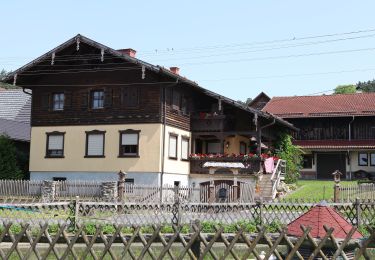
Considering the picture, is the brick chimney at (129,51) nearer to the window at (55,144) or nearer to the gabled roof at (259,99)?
the window at (55,144)

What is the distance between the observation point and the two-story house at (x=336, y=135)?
4747 centimetres

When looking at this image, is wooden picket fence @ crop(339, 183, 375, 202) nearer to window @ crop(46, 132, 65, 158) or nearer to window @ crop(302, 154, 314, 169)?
window @ crop(46, 132, 65, 158)

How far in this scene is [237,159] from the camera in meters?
31.7

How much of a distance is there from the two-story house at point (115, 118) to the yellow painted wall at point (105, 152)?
0.20 ft

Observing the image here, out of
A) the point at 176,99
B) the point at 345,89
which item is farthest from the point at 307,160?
the point at 345,89

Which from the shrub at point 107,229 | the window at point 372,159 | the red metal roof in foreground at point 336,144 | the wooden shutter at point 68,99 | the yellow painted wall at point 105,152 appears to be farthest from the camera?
the window at point 372,159

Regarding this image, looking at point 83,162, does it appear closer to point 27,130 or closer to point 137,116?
point 137,116

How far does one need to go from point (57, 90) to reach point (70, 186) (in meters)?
8.06

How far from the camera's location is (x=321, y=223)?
7.85 meters

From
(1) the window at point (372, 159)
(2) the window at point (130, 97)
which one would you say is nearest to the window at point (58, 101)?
(2) the window at point (130, 97)

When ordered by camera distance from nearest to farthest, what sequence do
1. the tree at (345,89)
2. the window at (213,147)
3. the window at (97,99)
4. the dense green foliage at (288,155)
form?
1. the window at (97,99)
2. the window at (213,147)
3. the dense green foliage at (288,155)
4. the tree at (345,89)

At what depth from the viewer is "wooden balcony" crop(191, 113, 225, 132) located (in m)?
32.7

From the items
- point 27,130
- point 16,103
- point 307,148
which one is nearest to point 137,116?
point 27,130

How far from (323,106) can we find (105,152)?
2676cm
